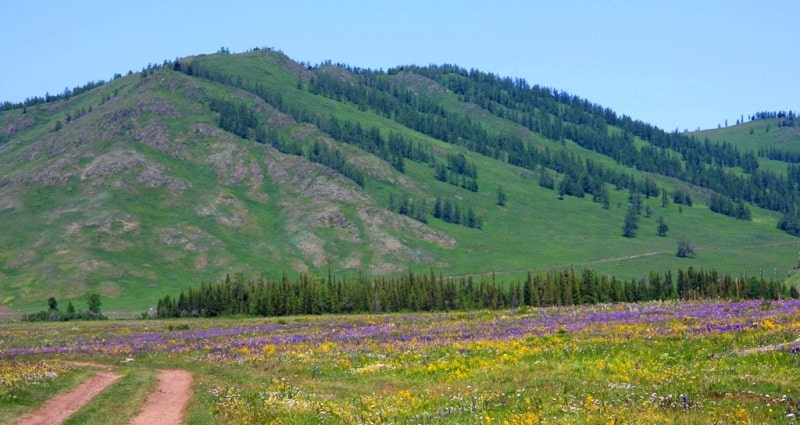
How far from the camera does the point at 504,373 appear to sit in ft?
94.6

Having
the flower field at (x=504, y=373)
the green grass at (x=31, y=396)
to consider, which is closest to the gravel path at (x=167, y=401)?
the flower field at (x=504, y=373)

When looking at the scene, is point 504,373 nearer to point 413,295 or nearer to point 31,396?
point 31,396

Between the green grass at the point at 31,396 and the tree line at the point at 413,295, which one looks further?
the tree line at the point at 413,295

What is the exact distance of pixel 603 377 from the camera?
25.0 meters

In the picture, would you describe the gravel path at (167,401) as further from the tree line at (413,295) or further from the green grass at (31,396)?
the tree line at (413,295)

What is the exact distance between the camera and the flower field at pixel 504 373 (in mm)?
19094

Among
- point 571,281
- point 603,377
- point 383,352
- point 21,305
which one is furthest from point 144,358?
point 21,305

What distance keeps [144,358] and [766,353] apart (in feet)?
128

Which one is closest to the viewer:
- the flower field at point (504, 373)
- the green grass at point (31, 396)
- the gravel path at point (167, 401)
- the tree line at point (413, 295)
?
the flower field at point (504, 373)

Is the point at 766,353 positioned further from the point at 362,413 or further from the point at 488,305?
the point at 488,305

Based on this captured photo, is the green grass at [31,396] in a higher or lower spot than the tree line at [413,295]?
higher

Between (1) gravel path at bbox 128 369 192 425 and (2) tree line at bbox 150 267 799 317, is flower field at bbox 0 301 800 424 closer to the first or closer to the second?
(1) gravel path at bbox 128 369 192 425

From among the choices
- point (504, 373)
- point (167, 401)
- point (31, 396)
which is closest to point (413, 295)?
point (167, 401)

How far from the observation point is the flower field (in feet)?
62.6
